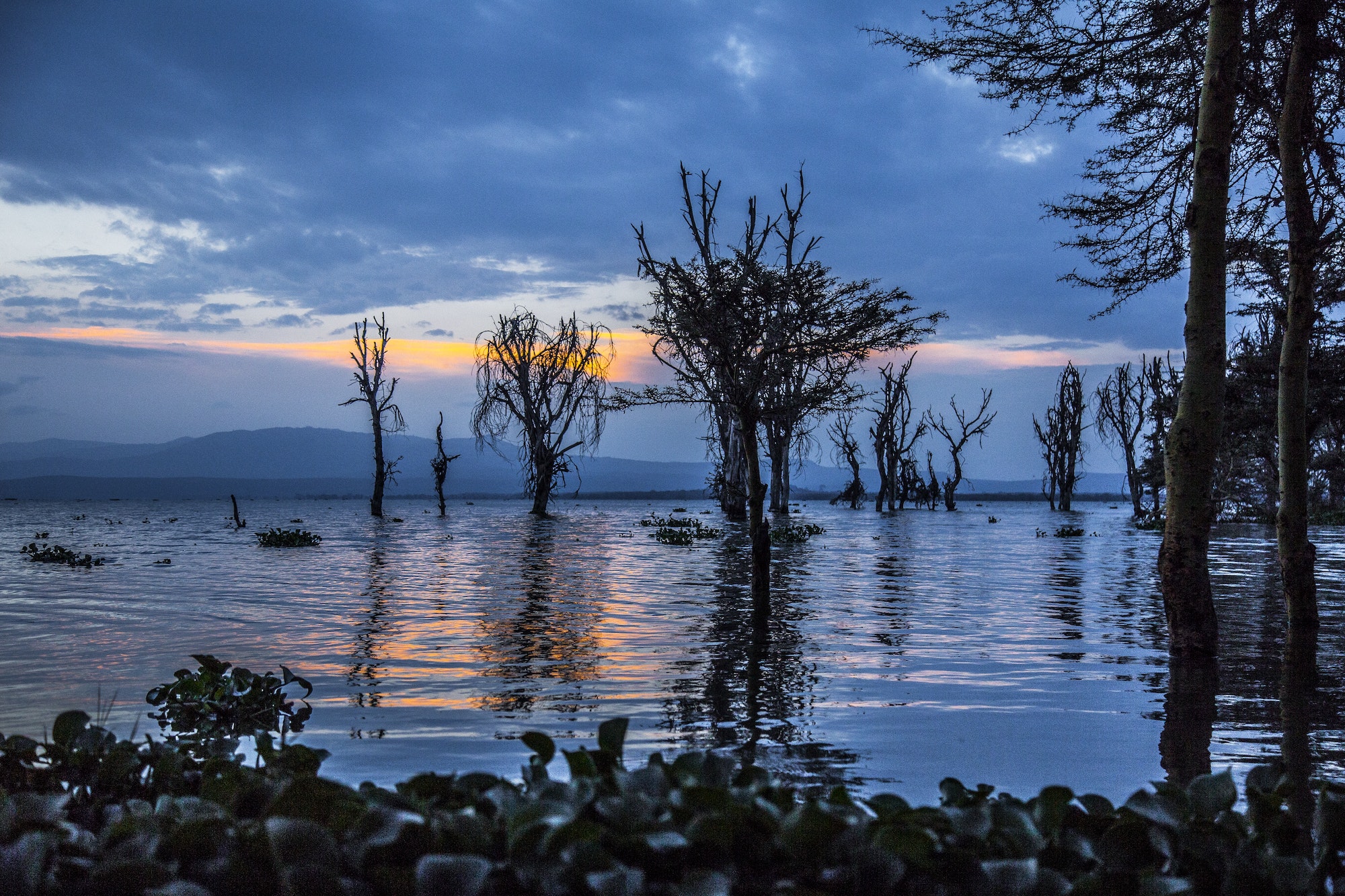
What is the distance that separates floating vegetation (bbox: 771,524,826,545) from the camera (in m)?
25.9

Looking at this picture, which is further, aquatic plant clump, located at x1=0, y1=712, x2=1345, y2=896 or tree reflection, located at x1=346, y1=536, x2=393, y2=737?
tree reflection, located at x1=346, y1=536, x2=393, y2=737

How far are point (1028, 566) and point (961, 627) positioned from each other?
10.2 metres

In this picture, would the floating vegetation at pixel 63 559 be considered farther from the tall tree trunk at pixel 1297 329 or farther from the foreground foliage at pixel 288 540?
the tall tree trunk at pixel 1297 329

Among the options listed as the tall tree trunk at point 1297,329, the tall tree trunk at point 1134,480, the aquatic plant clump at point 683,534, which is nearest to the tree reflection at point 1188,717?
the tall tree trunk at point 1297,329

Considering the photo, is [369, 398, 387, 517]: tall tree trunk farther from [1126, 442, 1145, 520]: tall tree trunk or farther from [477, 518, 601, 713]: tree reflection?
[1126, 442, 1145, 520]: tall tree trunk

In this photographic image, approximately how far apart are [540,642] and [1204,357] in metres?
6.63

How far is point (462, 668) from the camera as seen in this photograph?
24.2 feet

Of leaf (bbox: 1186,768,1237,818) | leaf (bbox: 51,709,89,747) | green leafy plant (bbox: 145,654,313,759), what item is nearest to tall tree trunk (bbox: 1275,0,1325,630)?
leaf (bbox: 1186,768,1237,818)

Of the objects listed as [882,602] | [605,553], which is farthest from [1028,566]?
[605,553]

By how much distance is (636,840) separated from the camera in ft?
5.70

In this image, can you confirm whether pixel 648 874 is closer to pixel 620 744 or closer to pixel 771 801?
pixel 771 801

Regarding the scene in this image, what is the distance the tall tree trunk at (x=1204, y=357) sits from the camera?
23.4ft

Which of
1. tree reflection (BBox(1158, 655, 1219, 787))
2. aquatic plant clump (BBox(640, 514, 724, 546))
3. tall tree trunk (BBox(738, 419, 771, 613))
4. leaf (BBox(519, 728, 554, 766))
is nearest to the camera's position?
leaf (BBox(519, 728, 554, 766))

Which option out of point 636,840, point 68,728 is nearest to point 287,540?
point 68,728
